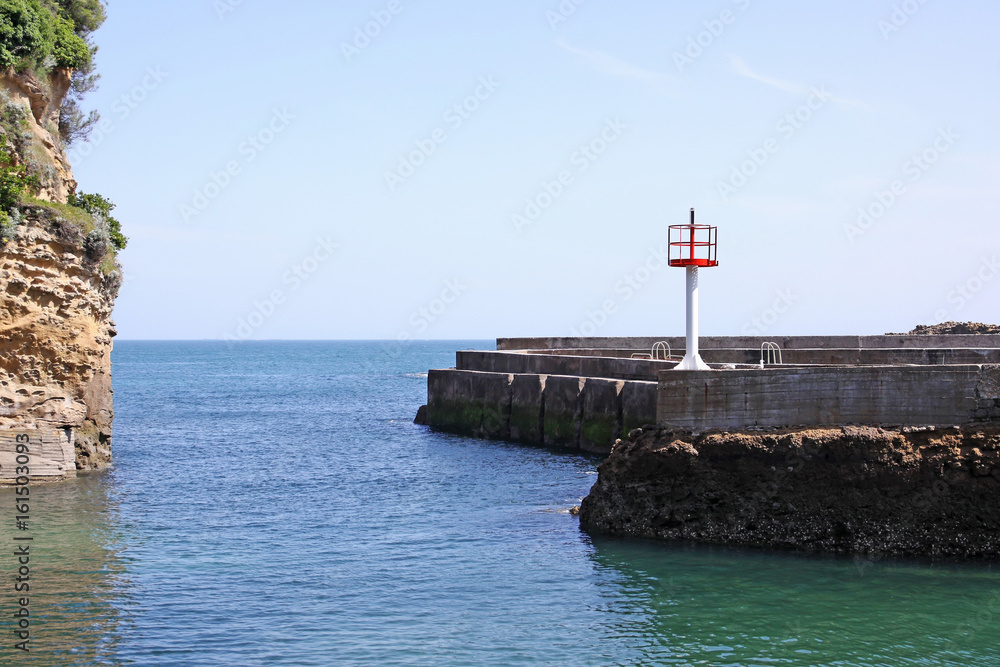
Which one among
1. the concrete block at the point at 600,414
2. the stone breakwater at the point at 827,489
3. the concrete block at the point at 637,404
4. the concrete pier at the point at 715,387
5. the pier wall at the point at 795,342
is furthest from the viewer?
the pier wall at the point at 795,342

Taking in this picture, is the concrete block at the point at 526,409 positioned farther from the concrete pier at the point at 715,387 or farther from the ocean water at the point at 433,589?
the ocean water at the point at 433,589

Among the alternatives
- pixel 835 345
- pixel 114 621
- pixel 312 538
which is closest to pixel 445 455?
pixel 312 538

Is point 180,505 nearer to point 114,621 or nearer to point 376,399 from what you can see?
point 114,621

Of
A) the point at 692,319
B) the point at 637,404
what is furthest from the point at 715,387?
the point at 637,404

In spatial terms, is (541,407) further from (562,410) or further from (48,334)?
(48,334)

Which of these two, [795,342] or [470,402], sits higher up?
[795,342]

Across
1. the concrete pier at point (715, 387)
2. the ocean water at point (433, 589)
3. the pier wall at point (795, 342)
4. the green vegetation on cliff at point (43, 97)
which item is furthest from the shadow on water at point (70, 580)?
the pier wall at point (795, 342)

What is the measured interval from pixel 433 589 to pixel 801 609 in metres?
4.74

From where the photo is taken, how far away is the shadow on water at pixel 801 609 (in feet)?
33.6

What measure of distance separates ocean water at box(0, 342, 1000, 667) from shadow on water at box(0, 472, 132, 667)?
39 mm

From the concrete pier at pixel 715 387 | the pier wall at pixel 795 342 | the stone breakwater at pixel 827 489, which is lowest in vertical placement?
the stone breakwater at pixel 827 489

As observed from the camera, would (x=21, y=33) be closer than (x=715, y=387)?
No

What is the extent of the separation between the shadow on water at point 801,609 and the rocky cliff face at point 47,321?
13.0m

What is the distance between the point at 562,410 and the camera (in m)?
26.9
